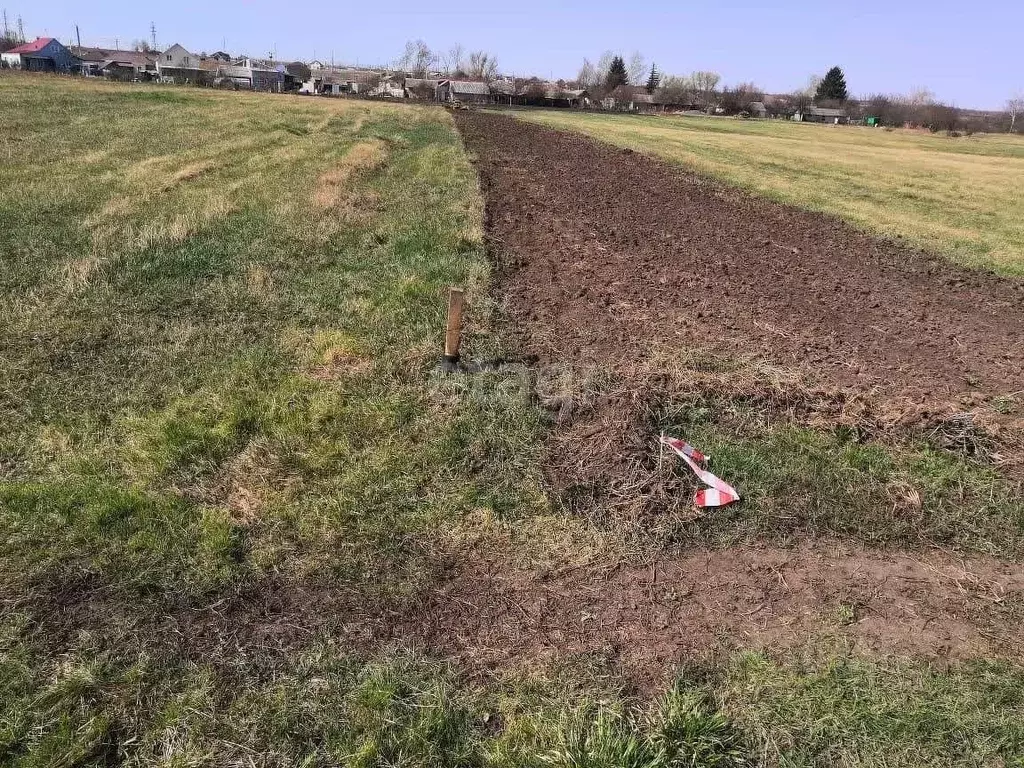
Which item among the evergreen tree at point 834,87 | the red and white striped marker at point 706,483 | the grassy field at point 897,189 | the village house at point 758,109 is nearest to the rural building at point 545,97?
the village house at point 758,109

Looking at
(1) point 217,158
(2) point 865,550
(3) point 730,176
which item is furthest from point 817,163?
(2) point 865,550

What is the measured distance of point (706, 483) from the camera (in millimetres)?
4688

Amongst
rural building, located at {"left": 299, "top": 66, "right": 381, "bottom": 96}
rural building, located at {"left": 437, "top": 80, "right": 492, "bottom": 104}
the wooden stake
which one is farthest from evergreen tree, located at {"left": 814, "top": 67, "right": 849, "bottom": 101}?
the wooden stake

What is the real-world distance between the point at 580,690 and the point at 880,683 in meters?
1.50

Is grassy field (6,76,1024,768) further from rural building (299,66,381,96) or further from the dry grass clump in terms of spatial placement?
rural building (299,66,381,96)

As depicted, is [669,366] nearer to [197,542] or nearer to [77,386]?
[197,542]

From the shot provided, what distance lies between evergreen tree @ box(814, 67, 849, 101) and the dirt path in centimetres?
12157

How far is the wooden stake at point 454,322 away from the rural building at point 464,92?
95.5 metres

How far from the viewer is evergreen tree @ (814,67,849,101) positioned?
4599 inches

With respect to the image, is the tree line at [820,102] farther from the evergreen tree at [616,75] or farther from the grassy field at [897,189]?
the grassy field at [897,189]

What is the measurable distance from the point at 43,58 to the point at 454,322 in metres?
124

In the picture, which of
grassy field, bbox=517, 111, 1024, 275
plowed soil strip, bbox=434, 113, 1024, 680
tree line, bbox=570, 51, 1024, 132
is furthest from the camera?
tree line, bbox=570, 51, 1024, 132

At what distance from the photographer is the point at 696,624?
141 inches

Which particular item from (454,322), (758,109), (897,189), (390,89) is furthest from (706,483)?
(758,109)
